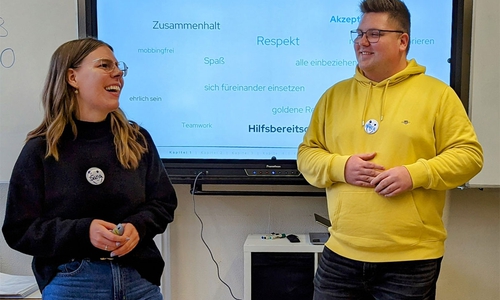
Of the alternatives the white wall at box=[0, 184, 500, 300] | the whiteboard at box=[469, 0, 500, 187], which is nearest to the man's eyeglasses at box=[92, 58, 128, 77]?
the white wall at box=[0, 184, 500, 300]

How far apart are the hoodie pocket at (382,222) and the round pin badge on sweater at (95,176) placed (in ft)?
2.32

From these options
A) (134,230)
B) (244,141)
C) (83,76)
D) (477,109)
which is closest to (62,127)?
(83,76)

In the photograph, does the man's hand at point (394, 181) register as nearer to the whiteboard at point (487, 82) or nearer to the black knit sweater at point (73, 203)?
Result: the black knit sweater at point (73, 203)

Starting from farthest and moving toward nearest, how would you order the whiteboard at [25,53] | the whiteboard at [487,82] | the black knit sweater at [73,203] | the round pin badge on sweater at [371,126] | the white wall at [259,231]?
1. the white wall at [259,231]
2. the whiteboard at [25,53]
3. the whiteboard at [487,82]
4. the round pin badge on sweater at [371,126]
5. the black knit sweater at [73,203]

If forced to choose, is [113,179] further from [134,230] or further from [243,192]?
[243,192]

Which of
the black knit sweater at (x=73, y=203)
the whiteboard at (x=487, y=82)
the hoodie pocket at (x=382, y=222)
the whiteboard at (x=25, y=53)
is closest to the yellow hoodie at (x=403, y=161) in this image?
the hoodie pocket at (x=382, y=222)

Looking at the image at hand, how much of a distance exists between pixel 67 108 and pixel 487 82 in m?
1.62

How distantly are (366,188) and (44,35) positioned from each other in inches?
60.8

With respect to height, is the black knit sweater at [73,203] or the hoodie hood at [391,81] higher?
the hoodie hood at [391,81]

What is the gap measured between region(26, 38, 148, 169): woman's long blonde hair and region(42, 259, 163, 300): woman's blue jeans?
284 millimetres

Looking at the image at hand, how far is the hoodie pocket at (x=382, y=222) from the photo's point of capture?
1.22 meters

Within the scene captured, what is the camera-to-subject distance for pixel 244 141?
1.93 metres

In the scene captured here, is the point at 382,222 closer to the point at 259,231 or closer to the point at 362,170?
the point at 362,170

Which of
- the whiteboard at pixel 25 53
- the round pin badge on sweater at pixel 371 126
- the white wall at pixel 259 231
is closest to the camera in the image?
the round pin badge on sweater at pixel 371 126
